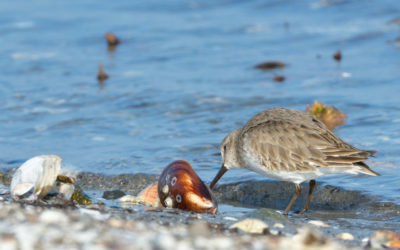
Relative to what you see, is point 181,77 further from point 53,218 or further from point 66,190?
point 53,218

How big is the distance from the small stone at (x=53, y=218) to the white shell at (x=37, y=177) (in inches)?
59.3

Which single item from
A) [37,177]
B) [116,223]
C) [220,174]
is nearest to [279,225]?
[116,223]

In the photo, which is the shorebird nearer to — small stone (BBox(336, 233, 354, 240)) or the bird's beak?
the bird's beak

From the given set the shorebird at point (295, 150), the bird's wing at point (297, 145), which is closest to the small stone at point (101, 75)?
the shorebird at point (295, 150)

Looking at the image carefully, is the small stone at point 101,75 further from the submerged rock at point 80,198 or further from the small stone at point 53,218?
the small stone at point 53,218

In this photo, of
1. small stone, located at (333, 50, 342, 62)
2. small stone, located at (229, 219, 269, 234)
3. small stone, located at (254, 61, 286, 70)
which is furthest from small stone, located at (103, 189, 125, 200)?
small stone, located at (333, 50, 342, 62)

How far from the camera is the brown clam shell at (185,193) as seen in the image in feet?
18.4

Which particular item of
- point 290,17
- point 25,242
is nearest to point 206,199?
point 25,242

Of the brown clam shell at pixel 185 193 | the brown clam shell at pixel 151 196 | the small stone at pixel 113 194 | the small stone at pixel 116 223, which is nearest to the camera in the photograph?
the small stone at pixel 116 223

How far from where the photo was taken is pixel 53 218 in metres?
3.89

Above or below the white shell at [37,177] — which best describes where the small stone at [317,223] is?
below

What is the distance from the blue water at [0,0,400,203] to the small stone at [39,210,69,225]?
3.11 meters

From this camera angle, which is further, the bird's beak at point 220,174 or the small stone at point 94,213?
the bird's beak at point 220,174

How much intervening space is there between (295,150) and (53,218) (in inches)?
103
